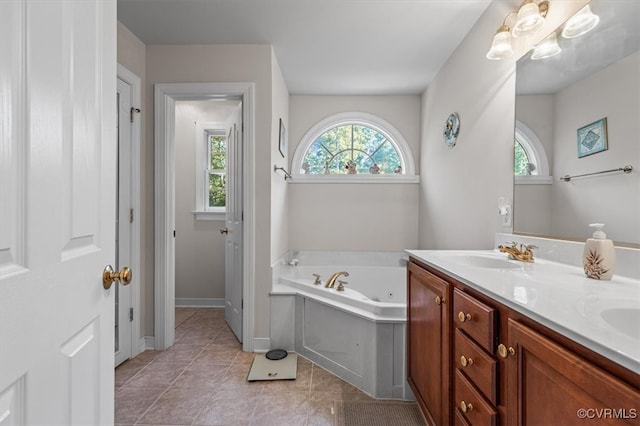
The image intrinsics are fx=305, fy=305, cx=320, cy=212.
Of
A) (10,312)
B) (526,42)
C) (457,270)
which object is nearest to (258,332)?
(457,270)

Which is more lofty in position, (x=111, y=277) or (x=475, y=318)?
(x=111, y=277)

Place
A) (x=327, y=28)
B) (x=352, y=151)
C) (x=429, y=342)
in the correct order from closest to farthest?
(x=429, y=342) → (x=327, y=28) → (x=352, y=151)

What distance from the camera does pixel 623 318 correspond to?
737 millimetres

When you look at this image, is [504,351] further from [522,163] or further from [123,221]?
[123,221]

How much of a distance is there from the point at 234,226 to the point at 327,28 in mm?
1733

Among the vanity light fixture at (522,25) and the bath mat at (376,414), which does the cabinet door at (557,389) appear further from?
the vanity light fixture at (522,25)

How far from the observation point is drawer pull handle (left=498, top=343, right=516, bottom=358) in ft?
2.61

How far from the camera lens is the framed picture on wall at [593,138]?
1.12 m

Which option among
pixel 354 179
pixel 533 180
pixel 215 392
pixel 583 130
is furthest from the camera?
pixel 354 179

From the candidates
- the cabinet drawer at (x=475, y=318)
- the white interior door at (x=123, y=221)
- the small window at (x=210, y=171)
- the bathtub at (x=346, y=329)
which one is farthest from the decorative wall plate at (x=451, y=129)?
the white interior door at (x=123, y=221)

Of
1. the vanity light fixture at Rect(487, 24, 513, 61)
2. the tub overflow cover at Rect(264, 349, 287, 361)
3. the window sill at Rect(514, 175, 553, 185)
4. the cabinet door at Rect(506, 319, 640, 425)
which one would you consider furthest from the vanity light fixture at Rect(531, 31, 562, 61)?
the tub overflow cover at Rect(264, 349, 287, 361)

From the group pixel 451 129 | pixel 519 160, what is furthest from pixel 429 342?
pixel 451 129

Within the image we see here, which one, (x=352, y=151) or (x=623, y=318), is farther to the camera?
(x=352, y=151)

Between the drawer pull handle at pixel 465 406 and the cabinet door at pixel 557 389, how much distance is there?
0.23 metres
